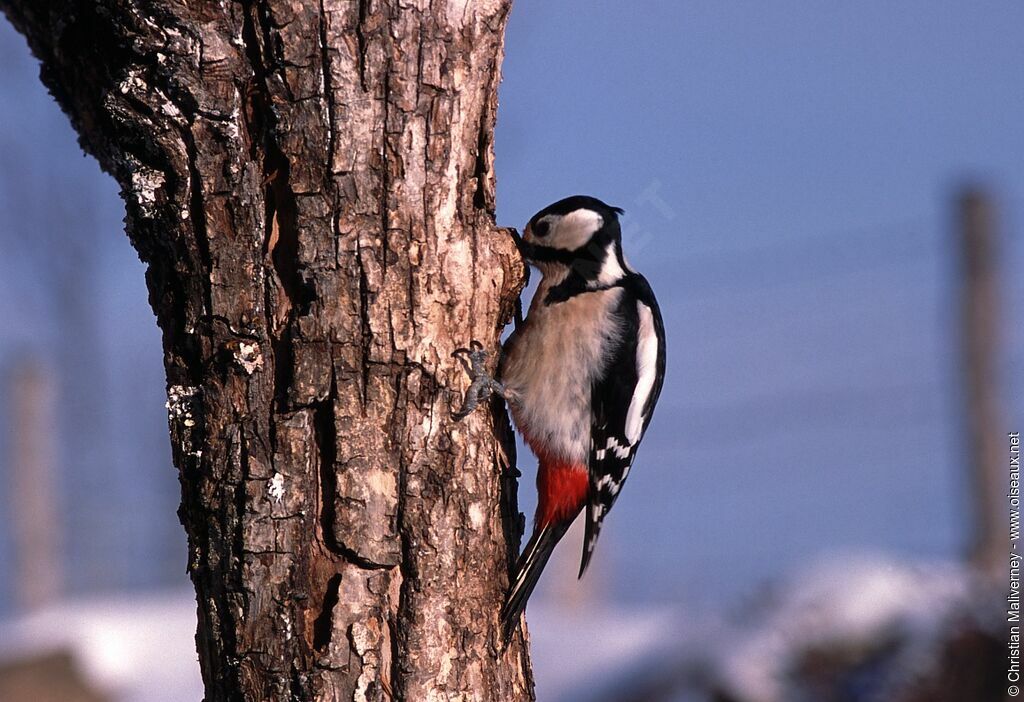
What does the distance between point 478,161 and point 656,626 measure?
12.1 ft

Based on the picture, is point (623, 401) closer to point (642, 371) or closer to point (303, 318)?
point (642, 371)

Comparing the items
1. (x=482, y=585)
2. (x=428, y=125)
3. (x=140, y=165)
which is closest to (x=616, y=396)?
(x=482, y=585)

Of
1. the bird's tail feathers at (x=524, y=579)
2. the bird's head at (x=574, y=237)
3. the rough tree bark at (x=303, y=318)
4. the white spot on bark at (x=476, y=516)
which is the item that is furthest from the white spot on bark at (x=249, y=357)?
the bird's head at (x=574, y=237)

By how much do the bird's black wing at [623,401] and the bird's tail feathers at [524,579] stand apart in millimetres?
391

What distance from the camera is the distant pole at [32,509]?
721 centimetres

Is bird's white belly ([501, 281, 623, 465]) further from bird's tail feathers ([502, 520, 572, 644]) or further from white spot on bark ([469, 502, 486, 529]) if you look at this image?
white spot on bark ([469, 502, 486, 529])

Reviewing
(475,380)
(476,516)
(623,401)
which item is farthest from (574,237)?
(476,516)

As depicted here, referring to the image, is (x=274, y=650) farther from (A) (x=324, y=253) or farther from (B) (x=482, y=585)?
(A) (x=324, y=253)

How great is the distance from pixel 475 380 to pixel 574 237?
71 cm

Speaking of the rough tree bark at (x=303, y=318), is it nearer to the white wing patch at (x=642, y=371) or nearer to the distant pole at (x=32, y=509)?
the white wing patch at (x=642, y=371)

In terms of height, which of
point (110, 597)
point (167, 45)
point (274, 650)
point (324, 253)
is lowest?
point (110, 597)

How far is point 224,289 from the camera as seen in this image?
2.12m

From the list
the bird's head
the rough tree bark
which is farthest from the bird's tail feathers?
the bird's head

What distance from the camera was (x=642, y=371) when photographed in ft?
9.88
